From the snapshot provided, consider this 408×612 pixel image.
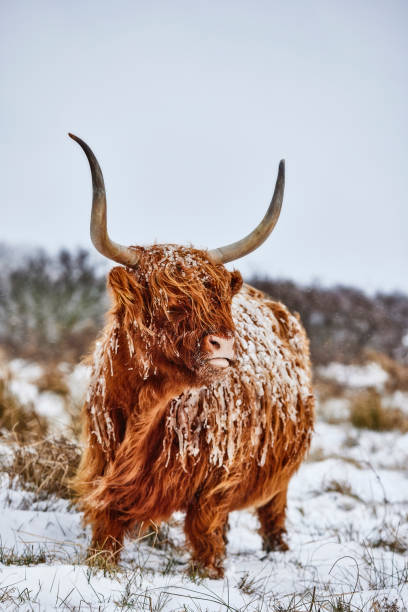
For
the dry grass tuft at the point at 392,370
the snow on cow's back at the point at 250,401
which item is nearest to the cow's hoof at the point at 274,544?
the snow on cow's back at the point at 250,401

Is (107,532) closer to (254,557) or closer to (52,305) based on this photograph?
(254,557)

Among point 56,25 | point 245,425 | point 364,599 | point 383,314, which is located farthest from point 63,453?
point 56,25

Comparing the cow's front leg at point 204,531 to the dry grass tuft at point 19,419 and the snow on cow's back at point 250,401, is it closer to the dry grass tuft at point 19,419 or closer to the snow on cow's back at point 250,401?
the snow on cow's back at point 250,401

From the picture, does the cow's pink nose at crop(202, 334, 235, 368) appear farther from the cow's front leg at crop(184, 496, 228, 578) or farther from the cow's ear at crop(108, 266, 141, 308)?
the cow's front leg at crop(184, 496, 228, 578)

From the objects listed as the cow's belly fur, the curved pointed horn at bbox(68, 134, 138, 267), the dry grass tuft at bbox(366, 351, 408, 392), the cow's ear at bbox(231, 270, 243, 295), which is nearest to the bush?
the dry grass tuft at bbox(366, 351, 408, 392)

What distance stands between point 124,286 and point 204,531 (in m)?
1.42

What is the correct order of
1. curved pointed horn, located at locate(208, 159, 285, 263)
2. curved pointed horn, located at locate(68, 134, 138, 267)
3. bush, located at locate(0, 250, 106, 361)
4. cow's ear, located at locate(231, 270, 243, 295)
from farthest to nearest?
1. bush, located at locate(0, 250, 106, 361)
2. cow's ear, located at locate(231, 270, 243, 295)
3. curved pointed horn, located at locate(208, 159, 285, 263)
4. curved pointed horn, located at locate(68, 134, 138, 267)

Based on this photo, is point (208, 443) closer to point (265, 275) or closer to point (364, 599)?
point (364, 599)

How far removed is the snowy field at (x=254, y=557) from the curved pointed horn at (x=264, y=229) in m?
1.51

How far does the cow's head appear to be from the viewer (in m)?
2.03

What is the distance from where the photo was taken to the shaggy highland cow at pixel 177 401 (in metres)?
2.07

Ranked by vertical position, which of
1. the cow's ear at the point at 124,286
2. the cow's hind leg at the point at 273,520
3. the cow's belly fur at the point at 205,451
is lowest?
the cow's hind leg at the point at 273,520

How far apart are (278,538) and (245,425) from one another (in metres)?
1.26

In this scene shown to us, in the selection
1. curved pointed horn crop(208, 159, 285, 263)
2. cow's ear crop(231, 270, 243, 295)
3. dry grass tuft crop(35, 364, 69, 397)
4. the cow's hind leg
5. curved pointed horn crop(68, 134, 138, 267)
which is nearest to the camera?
curved pointed horn crop(68, 134, 138, 267)
